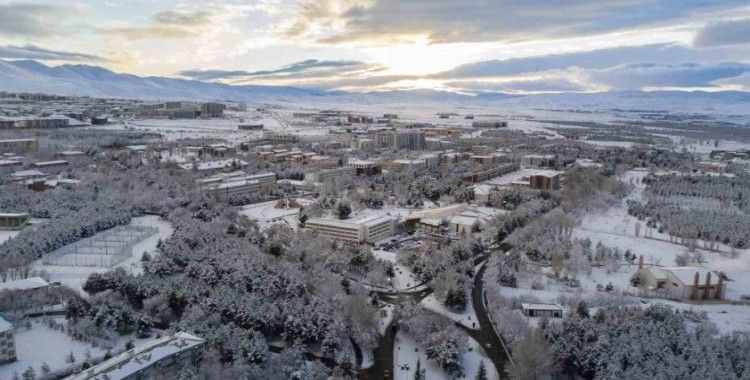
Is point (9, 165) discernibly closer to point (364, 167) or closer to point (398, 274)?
point (364, 167)

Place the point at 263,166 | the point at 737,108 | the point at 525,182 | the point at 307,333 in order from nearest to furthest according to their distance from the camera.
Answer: the point at 307,333
the point at 525,182
the point at 263,166
the point at 737,108

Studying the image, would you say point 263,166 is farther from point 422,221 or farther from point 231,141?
point 422,221

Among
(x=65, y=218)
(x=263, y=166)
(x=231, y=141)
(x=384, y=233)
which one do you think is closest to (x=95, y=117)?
(x=231, y=141)

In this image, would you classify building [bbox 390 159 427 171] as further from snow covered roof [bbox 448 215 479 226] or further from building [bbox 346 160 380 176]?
snow covered roof [bbox 448 215 479 226]

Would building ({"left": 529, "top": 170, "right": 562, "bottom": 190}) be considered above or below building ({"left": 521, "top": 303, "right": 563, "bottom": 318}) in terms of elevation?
above

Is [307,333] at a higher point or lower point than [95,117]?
lower

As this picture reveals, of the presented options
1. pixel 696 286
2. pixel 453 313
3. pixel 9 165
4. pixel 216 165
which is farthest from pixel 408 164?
pixel 9 165

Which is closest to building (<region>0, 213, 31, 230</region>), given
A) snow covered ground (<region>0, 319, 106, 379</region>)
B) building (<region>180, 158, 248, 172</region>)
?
snow covered ground (<region>0, 319, 106, 379</region>)
